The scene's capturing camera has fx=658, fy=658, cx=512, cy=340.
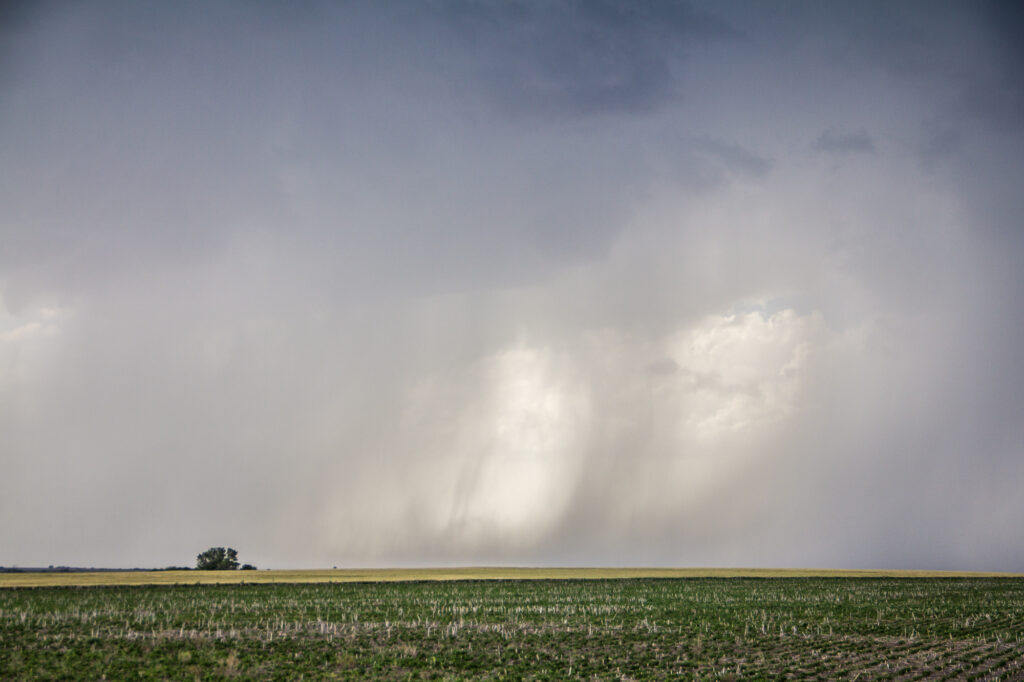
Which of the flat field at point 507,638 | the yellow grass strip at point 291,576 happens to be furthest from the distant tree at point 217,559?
the flat field at point 507,638

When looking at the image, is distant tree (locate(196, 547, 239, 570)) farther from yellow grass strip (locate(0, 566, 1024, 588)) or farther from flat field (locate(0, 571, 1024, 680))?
flat field (locate(0, 571, 1024, 680))

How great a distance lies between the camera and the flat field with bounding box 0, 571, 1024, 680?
27.2m

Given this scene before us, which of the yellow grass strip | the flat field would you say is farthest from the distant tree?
the flat field

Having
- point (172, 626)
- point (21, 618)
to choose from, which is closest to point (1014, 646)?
point (172, 626)

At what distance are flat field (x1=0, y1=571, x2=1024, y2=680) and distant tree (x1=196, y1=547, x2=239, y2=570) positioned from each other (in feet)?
385

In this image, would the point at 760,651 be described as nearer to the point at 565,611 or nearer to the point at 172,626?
the point at 565,611

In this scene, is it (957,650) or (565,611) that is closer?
(957,650)

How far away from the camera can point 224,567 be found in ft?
553

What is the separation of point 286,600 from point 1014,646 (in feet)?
172

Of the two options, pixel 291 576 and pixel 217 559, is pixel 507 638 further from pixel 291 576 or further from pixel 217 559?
pixel 217 559

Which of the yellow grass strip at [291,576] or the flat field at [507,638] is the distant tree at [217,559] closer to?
the yellow grass strip at [291,576]

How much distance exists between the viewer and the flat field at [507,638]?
27.2 metres

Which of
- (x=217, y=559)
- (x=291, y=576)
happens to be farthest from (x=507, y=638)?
(x=217, y=559)

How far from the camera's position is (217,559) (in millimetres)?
169625
